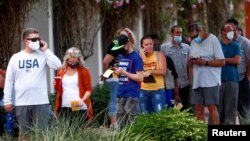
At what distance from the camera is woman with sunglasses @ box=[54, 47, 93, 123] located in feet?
32.6

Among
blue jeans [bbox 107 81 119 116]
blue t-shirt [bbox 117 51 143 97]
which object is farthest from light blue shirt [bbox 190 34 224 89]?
blue t-shirt [bbox 117 51 143 97]

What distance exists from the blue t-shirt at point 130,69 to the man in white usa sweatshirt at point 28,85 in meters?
1.11

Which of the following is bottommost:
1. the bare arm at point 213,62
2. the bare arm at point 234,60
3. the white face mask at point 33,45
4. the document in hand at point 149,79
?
the document in hand at point 149,79

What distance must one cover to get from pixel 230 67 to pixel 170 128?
3.20 m

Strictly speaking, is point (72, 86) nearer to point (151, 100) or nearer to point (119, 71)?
point (119, 71)

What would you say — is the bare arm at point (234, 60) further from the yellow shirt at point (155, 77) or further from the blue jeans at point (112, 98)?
the blue jeans at point (112, 98)

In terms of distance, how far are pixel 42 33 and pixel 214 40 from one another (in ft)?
14.0

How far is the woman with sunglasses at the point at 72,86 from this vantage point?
9922 mm

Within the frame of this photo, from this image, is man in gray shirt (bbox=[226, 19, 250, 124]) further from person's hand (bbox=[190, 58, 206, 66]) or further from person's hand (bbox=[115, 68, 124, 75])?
person's hand (bbox=[115, 68, 124, 75])

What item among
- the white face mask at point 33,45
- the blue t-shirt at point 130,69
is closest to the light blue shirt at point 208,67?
the blue t-shirt at point 130,69

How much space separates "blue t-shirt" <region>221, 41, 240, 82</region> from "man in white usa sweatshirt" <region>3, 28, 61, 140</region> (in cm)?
330

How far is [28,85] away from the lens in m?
9.34

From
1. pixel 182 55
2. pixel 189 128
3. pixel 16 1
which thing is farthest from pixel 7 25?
pixel 189 128

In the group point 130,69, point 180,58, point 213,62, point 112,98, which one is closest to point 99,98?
point 112,98
